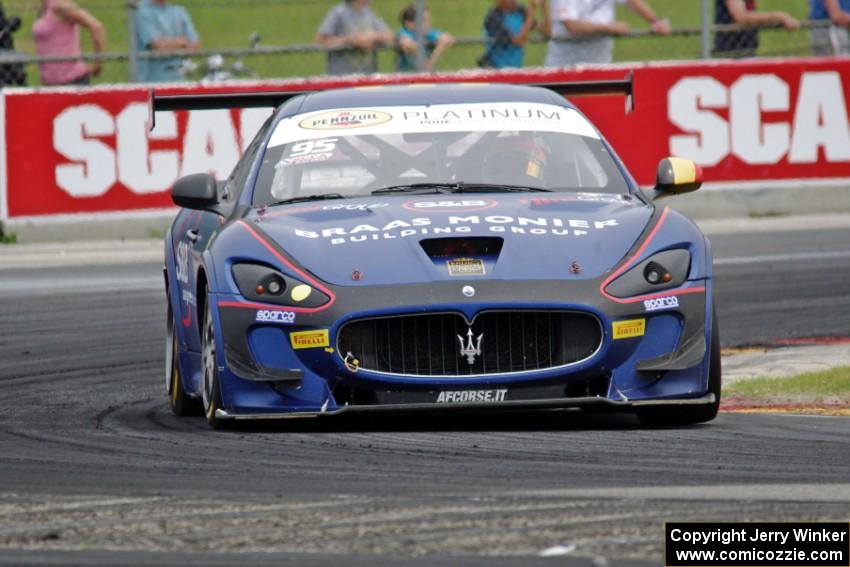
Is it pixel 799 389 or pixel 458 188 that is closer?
pixel 458 188

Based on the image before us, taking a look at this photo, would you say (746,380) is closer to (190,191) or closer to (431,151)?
(431,151)

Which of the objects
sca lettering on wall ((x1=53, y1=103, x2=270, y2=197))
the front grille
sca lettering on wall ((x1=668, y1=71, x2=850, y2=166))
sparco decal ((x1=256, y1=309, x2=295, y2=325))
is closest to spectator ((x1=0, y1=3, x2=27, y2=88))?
sca lettering on wall ((x1=53, y1=103, x2=270, y2=197))

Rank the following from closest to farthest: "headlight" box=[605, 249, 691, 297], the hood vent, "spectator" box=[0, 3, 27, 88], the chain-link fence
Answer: "headlight" box=[605, 249, 691, 297] < the hood vent < "spectator" box=[0, 3, 27, 88] < the chain-link fence

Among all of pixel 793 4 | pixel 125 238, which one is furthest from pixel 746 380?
pixel 793 4

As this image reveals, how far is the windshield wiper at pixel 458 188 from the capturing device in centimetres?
838

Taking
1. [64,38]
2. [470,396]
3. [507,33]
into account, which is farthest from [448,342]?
[507,33]

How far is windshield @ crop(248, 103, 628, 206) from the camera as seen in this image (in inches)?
334

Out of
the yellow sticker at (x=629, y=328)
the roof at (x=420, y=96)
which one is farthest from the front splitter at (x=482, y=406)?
the roof at (x=420, y=96)

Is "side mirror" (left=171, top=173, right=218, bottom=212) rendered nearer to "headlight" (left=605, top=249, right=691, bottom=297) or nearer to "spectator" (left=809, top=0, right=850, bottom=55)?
"headlight" (left=605, top=249, right=691, bottom=297)

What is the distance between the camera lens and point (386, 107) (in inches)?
352

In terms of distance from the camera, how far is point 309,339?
7.28 m
